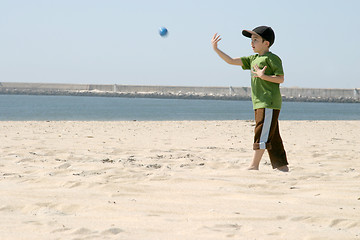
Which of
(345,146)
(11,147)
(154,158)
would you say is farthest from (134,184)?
(345,146)

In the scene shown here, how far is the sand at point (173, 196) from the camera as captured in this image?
3021 millimetres

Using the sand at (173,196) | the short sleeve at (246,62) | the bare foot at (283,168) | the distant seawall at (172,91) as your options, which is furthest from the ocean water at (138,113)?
the distant seawall at (172,91)

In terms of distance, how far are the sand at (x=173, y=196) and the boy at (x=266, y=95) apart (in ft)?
0.68

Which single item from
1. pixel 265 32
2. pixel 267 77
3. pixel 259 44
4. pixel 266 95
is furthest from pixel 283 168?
pixel 265 32

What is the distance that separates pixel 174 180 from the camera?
4.69 meters

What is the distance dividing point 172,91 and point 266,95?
10524 centimetres

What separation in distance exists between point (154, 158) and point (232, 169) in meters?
→ 1.22

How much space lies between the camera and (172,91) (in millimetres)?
110375

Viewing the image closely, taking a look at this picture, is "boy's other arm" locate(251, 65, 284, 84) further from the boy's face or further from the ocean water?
the ocean water

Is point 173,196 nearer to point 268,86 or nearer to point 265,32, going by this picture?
point 268,86

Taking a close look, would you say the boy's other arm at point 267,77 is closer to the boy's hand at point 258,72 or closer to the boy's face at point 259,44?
the boy's hand at point 258,72

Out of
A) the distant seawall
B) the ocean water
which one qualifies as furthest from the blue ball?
the distant seawall

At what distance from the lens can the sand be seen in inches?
119

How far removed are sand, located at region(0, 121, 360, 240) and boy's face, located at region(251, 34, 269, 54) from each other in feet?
3.92
